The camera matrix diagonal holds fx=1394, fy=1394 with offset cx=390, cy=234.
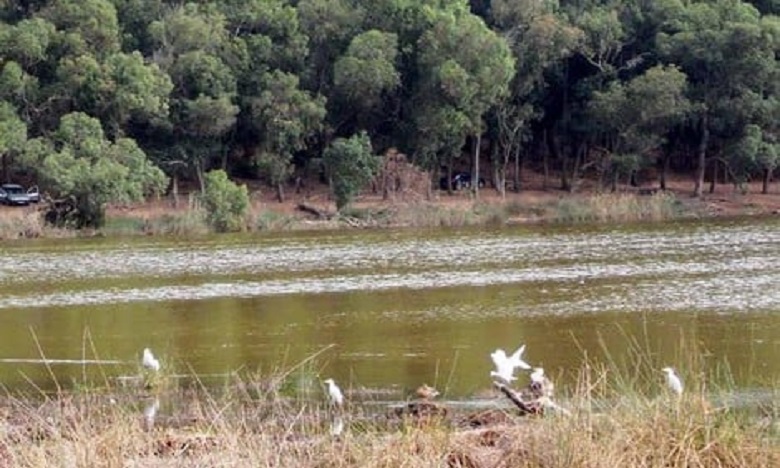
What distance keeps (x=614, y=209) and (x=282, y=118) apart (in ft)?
51.4

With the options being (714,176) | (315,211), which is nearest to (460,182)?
(315,211)

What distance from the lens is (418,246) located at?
44.9m

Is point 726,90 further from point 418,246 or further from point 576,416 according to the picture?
point 576,416

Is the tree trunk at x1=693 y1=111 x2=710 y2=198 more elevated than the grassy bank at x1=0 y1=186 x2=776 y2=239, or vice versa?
the tree trunk at x1=693 y1=111 x2=710 y2=198

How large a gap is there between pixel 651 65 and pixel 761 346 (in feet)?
173

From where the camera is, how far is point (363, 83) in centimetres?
6334

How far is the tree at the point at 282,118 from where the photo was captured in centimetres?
6338

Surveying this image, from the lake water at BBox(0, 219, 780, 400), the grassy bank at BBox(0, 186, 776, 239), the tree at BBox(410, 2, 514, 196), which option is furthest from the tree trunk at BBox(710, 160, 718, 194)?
the lake water at BBox(0, 219, 780, 400)

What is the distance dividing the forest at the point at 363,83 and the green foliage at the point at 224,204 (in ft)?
10.9

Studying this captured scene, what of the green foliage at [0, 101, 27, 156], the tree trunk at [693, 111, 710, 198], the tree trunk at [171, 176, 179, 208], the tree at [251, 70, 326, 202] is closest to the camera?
the green foliage at [0, 101, 27, 156]

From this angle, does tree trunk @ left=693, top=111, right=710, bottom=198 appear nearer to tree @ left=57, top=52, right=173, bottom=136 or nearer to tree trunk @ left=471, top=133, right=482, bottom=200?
tree trunk @ left=471, top=133, right=482, bottom=200

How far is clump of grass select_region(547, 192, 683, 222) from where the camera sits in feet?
192

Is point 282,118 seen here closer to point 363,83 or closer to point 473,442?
point 363,83

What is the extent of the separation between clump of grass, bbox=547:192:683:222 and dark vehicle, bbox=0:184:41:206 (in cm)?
2273
